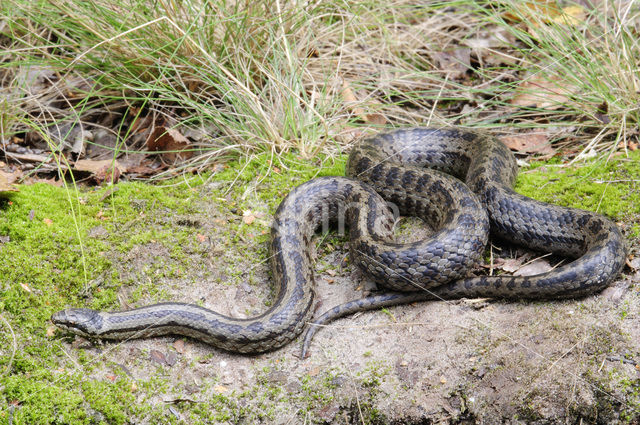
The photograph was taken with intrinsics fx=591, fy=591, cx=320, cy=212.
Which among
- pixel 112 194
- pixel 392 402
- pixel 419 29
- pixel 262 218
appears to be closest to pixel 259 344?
pixel 392 402

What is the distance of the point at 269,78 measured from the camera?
797 centimetres

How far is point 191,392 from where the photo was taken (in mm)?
5176

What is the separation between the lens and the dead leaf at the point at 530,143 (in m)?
8.05

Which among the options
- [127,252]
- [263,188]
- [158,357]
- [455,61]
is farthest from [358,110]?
[158,357]

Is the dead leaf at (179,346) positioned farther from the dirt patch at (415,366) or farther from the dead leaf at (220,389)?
the dead leaf at (220,389)

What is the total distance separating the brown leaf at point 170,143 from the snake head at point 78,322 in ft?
10.1

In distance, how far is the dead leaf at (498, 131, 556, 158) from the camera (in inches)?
317

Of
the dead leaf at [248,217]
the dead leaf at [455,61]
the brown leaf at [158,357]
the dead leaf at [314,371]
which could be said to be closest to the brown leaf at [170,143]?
the dead leaf at [248,217]

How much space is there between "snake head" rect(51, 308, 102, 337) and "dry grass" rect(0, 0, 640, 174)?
2.86 meters

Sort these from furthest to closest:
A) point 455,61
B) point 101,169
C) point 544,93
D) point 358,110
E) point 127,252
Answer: point 455,61, point 358,110, point 544,93, point 101,169, point 127,252

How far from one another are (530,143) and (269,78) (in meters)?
3.70

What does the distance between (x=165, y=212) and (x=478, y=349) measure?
3874 millimetres

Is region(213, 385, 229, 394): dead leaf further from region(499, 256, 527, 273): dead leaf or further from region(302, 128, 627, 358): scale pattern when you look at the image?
region(499, 256, 527, 273): dead leaf

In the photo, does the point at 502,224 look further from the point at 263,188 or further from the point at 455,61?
the point at 455,61
